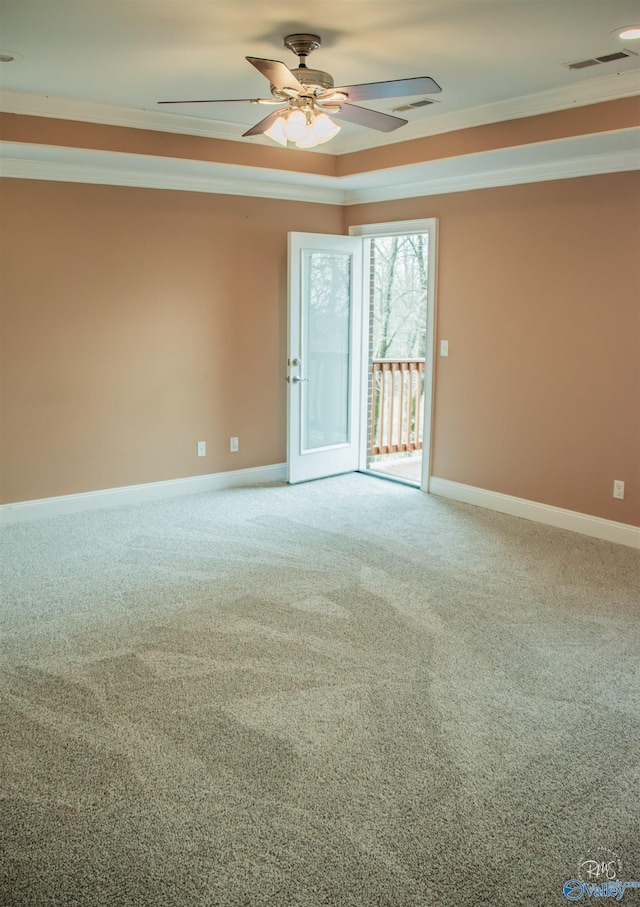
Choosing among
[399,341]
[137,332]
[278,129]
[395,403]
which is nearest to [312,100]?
[278,129]

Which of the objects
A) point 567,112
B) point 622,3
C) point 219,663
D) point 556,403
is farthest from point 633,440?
point 219,663

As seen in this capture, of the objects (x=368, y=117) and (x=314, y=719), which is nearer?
(x=314, y=719)

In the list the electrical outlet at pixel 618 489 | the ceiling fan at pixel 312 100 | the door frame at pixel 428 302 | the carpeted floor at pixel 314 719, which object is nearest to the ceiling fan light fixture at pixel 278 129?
the ceiling fan at pixel 312 100

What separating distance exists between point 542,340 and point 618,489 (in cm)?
113

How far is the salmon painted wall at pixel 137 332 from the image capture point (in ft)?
15.9

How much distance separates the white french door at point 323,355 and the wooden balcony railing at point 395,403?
0.89 metres

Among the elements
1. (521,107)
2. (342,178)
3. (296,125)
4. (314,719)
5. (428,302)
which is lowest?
(314,719)

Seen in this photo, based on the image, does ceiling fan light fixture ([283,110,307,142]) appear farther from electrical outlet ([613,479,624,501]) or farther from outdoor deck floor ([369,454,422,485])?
outdoor deck floor ([369,454,422,485])

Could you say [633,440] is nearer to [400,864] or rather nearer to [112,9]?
[400,864]

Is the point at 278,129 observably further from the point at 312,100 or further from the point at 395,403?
the point at 395,403

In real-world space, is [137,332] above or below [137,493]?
above

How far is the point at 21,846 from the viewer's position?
213 cm

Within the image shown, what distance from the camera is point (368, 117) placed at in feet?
10.8

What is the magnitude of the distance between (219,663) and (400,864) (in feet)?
4.33
